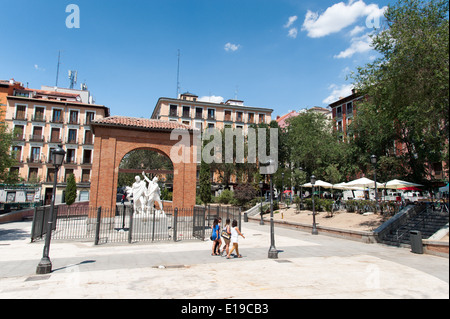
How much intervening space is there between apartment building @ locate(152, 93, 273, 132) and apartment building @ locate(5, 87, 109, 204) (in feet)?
38.3

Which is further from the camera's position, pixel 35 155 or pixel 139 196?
pixel 35 155

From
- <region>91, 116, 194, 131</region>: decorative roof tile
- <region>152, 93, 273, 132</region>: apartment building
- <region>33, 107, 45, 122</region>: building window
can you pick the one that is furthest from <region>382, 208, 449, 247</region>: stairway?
<region>33, 107, 45, 122</region>: building window

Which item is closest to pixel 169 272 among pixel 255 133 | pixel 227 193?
pixel 227 193

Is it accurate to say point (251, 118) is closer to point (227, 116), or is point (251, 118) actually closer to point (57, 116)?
point (227, 116)

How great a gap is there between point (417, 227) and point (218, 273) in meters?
11.1

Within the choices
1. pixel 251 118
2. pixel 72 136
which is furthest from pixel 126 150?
pixel 251 118

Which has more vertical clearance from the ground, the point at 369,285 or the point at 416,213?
the point at 416,213

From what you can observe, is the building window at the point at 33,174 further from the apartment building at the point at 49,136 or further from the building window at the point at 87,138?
the building window at the point at 87,138

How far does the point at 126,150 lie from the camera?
1934 cm

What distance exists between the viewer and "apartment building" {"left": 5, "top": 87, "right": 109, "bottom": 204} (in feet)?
132

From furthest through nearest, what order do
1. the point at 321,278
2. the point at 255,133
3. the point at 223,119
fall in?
the point at 223,119, the point at 255,133, the point at 321,278
